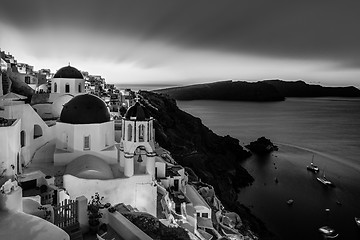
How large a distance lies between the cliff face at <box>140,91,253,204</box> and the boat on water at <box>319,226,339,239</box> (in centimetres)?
1052

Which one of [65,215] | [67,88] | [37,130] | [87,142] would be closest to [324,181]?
[67,88]

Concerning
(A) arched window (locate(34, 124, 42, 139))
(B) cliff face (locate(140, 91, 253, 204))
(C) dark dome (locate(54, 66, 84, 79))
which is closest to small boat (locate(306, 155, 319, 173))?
(B) cliff face (locate(140, 91, 253, 204))

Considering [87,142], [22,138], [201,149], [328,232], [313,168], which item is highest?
[22,138]

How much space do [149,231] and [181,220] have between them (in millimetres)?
9465

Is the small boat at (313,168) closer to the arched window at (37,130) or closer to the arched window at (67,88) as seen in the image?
the arched window at (67,88)

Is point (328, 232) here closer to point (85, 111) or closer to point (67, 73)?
point (85, 111)

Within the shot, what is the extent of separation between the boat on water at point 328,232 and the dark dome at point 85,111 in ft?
92.7

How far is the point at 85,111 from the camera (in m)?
17.3

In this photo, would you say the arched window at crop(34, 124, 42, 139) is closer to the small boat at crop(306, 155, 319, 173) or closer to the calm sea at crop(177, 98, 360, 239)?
the calm sea at crop(177, 98, 360, 239)

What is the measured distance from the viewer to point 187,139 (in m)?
53.1

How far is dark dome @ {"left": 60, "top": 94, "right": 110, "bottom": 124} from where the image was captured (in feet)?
56.4

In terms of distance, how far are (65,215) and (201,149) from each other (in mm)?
46841

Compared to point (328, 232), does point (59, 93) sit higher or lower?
higher

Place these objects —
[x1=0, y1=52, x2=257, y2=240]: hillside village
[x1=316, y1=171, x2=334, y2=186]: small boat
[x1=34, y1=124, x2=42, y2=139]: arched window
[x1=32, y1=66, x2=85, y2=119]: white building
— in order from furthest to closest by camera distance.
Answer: [x1=316, y1=171, x2=334, y2=186]: small boat
[x1=32, y1=66, x2=85, y2=119]: white building
[x1=34, y1=124, x2=42, y2=139]: arched window
[x1=0, y1=52, x2=257, y2=240]: hillside village
